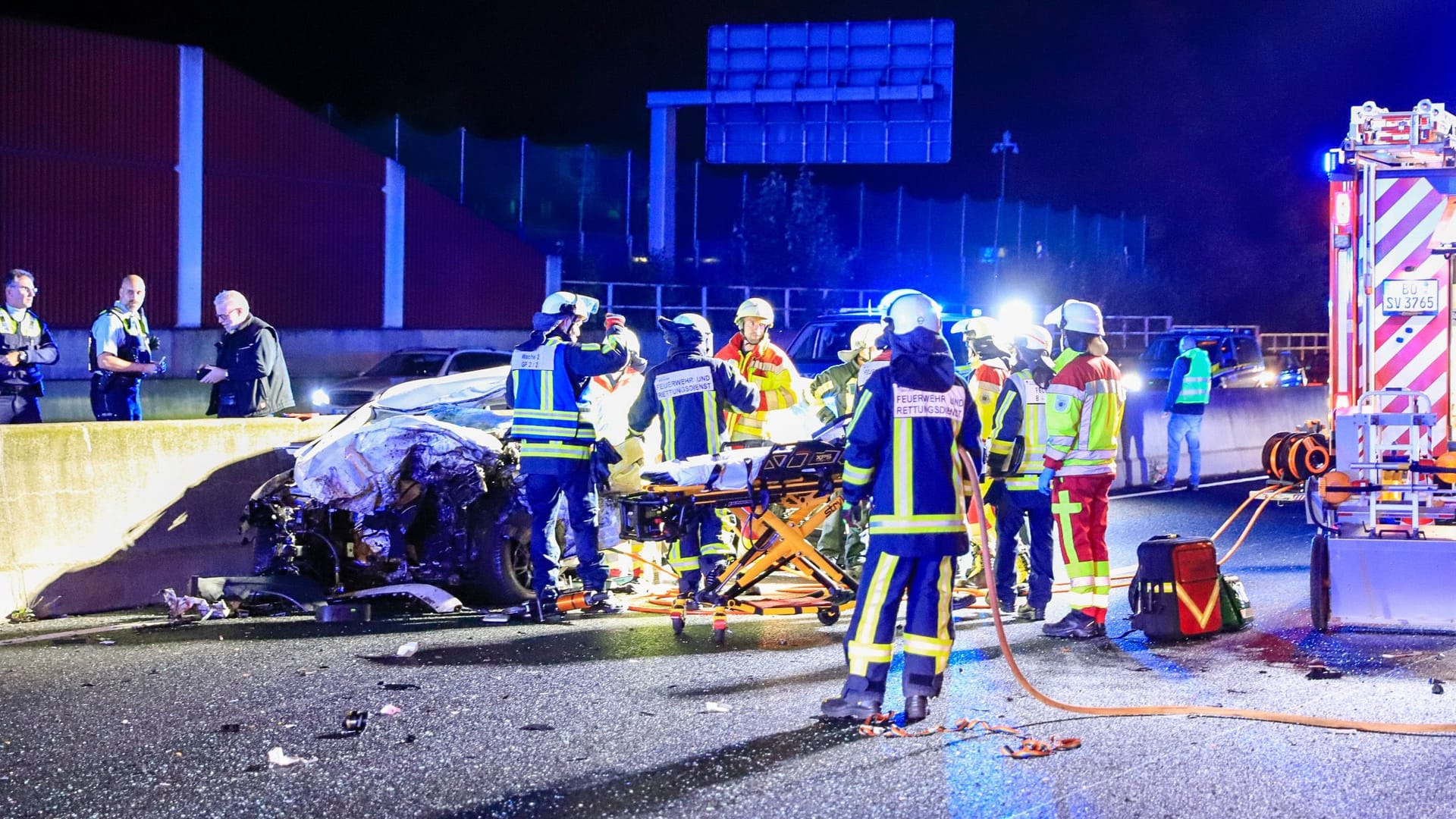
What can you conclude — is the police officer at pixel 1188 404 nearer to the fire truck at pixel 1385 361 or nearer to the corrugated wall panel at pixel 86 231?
the fire truck at pixel 1385 361

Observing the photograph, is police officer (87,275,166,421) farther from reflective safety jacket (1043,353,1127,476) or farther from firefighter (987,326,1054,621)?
reflective safety jacket (1043,353,1127,476)

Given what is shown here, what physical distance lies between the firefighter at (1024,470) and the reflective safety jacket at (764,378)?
164cm

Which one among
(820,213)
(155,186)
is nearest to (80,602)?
(155,186)

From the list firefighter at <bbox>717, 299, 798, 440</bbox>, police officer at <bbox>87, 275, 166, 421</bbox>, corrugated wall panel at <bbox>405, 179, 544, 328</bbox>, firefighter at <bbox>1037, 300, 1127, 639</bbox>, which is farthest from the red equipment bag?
corrugated wall panel at <bbox>405, 179, 544, 328</bbox>

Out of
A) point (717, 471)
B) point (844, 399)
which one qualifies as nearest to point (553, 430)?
point (717, 471)

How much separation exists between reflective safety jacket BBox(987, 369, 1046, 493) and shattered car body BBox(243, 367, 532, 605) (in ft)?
9.47

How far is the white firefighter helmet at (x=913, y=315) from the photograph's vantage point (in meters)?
6.79

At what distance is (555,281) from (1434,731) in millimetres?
31442

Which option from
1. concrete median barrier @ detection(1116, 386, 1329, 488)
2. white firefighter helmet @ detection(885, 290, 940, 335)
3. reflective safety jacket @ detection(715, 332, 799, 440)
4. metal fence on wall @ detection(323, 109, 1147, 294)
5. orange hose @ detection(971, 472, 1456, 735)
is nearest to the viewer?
orange hose @ detection(971, 472, 1456, 735)

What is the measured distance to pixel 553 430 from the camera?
926 cm

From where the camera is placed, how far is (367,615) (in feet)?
30.2

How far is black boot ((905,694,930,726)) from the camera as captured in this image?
656 cm

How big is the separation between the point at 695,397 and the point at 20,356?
17.7ft

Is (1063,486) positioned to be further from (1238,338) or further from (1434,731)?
(1238,338)
